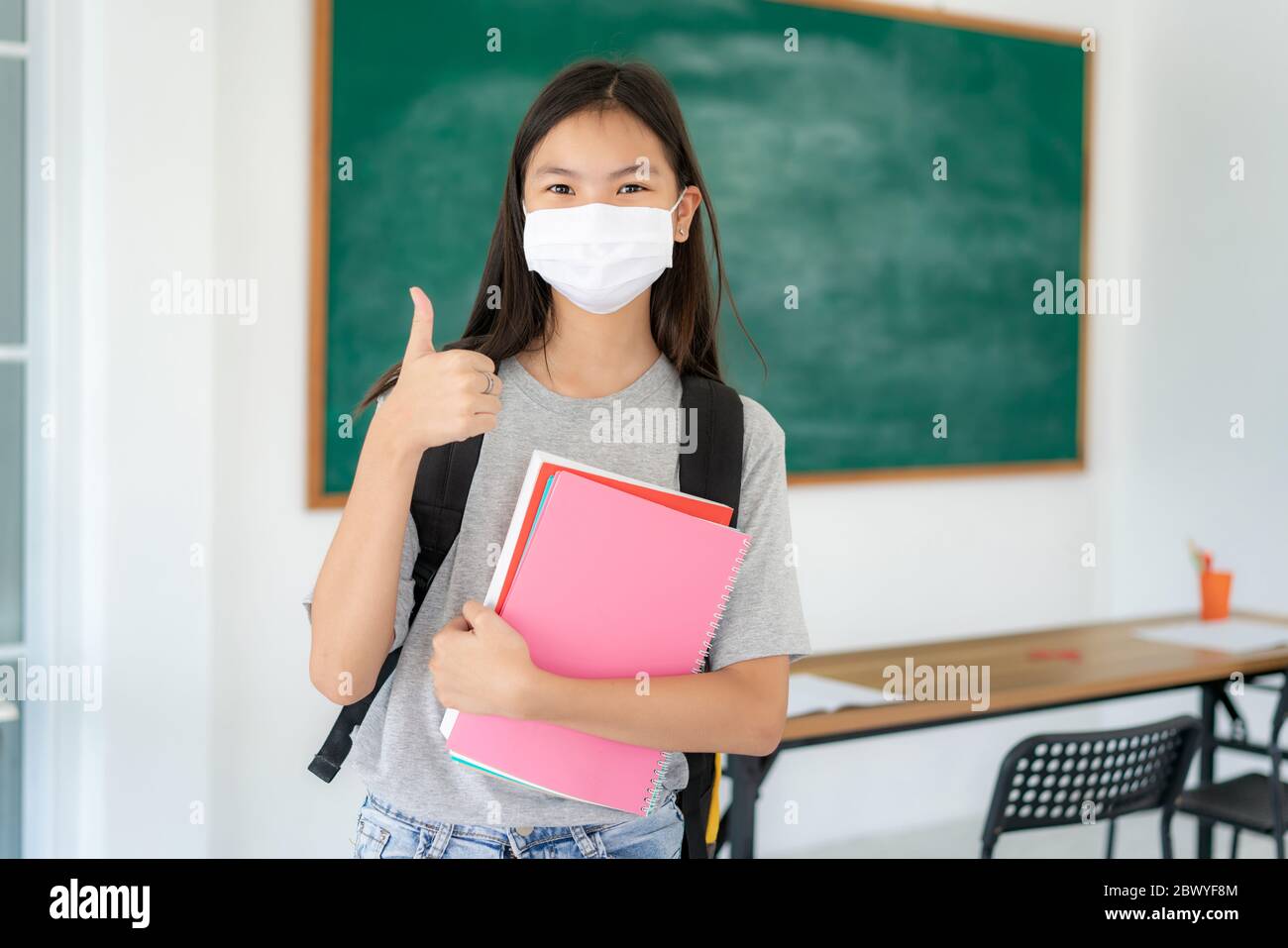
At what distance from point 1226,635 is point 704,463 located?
8.35 feet

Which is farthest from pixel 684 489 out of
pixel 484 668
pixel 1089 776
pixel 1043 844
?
pixel 1043 844

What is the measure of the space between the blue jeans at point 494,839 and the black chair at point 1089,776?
1.24 m

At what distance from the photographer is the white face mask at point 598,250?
1.07 m

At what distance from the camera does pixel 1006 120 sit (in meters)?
3.76

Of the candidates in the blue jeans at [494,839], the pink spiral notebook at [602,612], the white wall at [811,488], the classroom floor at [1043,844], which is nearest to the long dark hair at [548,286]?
the pink spiral notebook at [602,612]

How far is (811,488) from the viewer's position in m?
3.48

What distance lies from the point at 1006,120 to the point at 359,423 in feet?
7.34

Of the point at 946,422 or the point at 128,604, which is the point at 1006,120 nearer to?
the point at 946,422

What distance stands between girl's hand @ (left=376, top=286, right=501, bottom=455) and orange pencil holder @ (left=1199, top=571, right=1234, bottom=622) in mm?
2914

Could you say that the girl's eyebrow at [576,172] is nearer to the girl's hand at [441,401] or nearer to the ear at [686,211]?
the ear at [686,211]

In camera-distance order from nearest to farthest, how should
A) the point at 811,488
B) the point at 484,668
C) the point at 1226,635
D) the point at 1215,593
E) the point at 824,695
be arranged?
the point at 484,668
the point at 824,695
the point at 1226,635
the point at 1215,593
the point at 811,488

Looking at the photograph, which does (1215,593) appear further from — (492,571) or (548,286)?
(492,571)

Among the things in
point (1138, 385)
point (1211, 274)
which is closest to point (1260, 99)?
point (1211, 274)

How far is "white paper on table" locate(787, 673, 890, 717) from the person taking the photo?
236 cm
